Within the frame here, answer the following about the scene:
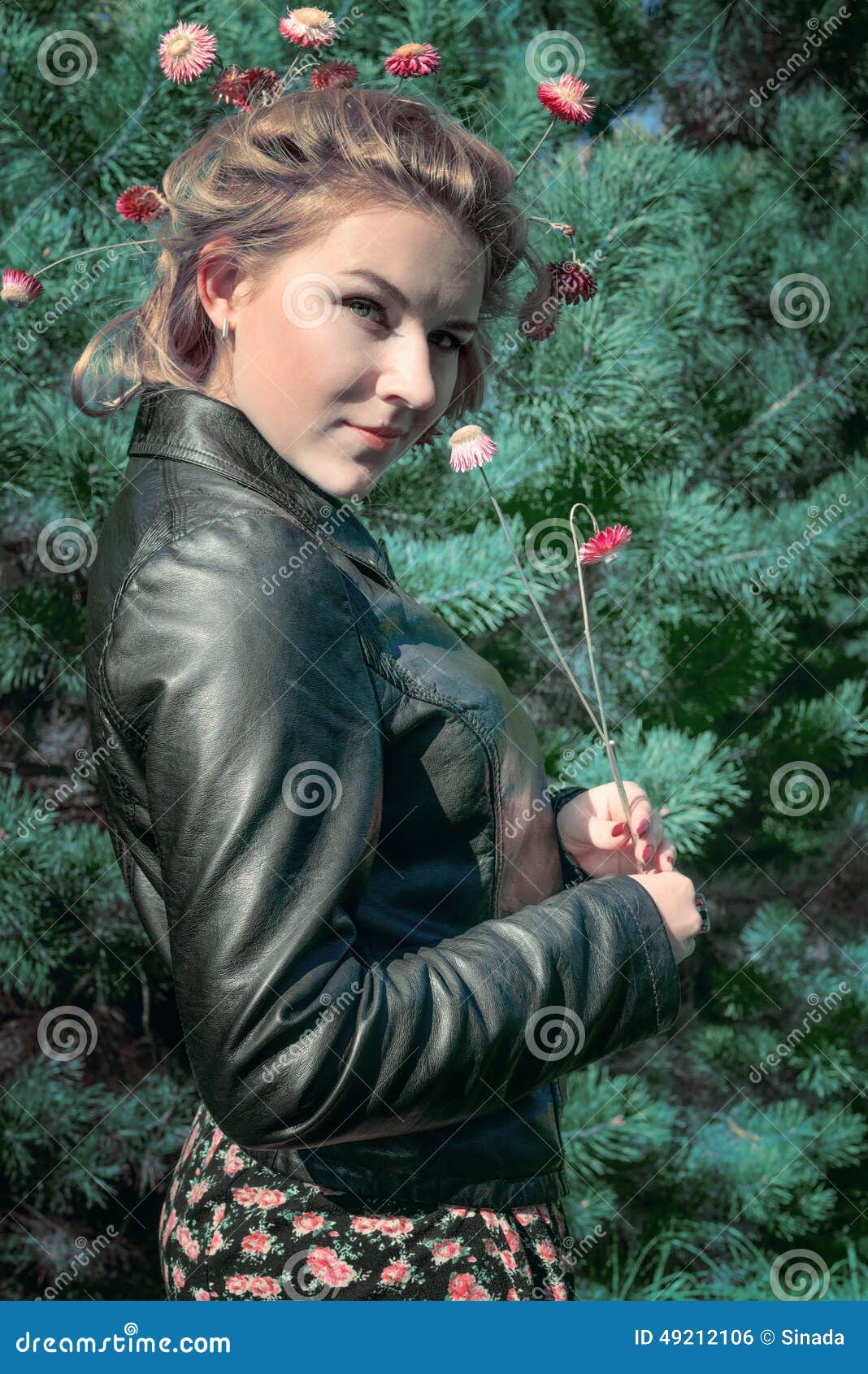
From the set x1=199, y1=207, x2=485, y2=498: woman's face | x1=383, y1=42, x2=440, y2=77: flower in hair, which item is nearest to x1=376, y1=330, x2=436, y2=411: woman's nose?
x1=199, y1=207, x2=485, y2=498: woman's face

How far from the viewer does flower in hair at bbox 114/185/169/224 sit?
1.21 meters

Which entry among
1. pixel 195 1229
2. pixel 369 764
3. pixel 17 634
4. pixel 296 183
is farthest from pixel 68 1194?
pixel 296 183

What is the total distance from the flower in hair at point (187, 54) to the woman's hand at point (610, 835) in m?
0.80

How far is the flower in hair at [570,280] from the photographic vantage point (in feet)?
4.37

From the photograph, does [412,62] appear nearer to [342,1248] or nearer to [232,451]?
[232,451]

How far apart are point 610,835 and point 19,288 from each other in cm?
76

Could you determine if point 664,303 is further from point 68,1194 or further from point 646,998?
point 68,1194

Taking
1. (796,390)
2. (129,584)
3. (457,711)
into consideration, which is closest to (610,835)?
(457,711)

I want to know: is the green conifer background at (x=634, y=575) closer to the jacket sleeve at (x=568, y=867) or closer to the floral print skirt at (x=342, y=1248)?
the jacket sleeve at (x=568, y=867)

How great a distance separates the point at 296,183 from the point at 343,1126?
2.36 feet

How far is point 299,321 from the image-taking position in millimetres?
1022

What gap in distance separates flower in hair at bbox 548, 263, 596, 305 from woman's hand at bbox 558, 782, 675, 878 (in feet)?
1.69

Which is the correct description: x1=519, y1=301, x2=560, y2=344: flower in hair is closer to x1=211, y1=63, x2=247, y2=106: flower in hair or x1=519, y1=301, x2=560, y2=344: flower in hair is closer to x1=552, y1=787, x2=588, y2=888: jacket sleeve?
x1=211, y1=63, x2=247, y2=106: flower in hair

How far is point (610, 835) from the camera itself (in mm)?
1172
